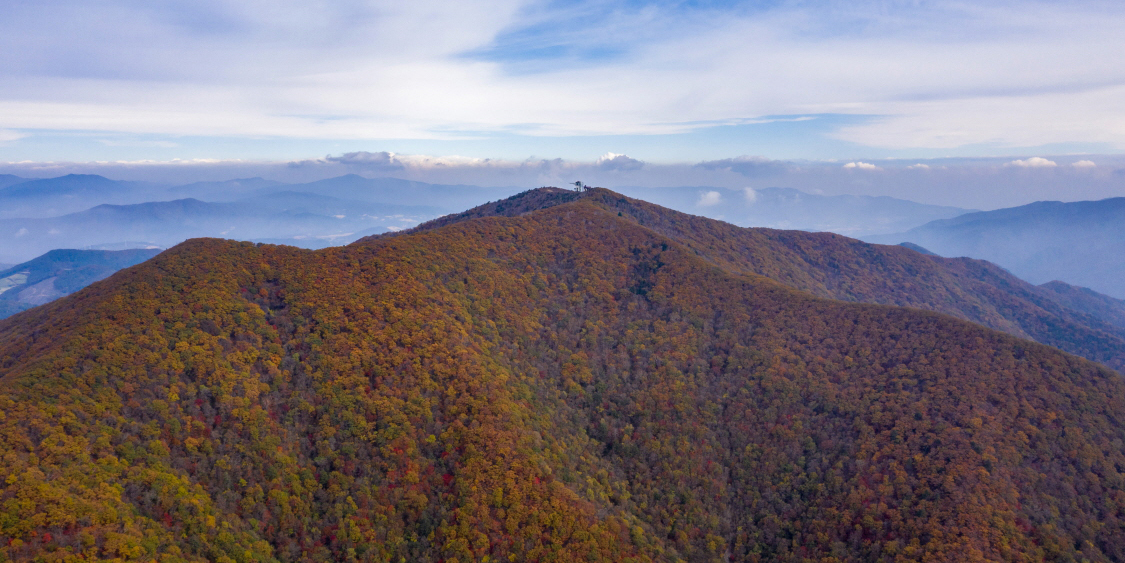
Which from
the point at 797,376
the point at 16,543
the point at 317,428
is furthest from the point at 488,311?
the point at 16,543

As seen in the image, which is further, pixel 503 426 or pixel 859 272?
pixel 859 272

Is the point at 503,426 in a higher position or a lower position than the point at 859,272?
lower

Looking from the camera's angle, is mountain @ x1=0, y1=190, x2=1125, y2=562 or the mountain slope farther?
the mountain slope

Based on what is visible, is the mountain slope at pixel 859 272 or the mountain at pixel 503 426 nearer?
the mountain at pixel 503 426
